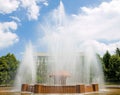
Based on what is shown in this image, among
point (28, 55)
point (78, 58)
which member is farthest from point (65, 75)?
point (78, 58)

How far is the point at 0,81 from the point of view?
151ft

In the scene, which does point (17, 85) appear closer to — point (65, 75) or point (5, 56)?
point (65, 75)

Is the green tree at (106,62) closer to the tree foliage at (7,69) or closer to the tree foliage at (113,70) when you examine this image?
the tree foliage at (113,70)

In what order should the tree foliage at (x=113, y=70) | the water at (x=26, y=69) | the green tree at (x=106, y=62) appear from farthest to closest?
1. the green tree at (x=106, y=62)
2. the tree foliage at (x=113, y=70)
3. the water at (x=26, y=69)

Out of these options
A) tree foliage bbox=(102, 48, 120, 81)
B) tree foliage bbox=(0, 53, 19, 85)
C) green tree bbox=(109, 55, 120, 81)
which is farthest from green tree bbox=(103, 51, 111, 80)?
tree foliage bbox=(0, 53, 19, 85)

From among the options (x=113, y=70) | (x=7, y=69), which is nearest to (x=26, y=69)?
(x=7, y=69)

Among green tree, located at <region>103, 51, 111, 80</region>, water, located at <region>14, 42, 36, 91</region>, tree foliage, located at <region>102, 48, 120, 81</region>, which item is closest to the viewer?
water, located at <region>14, 42, 36, 91</region>

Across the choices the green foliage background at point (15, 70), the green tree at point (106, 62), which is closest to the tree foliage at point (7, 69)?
the green foliage background at point (15, 70)

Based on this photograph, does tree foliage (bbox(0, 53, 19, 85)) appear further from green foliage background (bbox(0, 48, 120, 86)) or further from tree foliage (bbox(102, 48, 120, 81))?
tree foliage (bbox(102, 48, 120, 81))

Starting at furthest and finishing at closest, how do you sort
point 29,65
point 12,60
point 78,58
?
point 12,60 → point 78,58 → point 29,65

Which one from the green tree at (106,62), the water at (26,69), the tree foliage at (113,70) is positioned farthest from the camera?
the green tree at (106,62)

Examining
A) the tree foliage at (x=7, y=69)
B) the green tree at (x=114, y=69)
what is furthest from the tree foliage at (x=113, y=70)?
the tree foliage at (x=7, y=69)

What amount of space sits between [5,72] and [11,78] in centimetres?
185

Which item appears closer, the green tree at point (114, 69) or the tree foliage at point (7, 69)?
the tree foliage at point (7, 69)
